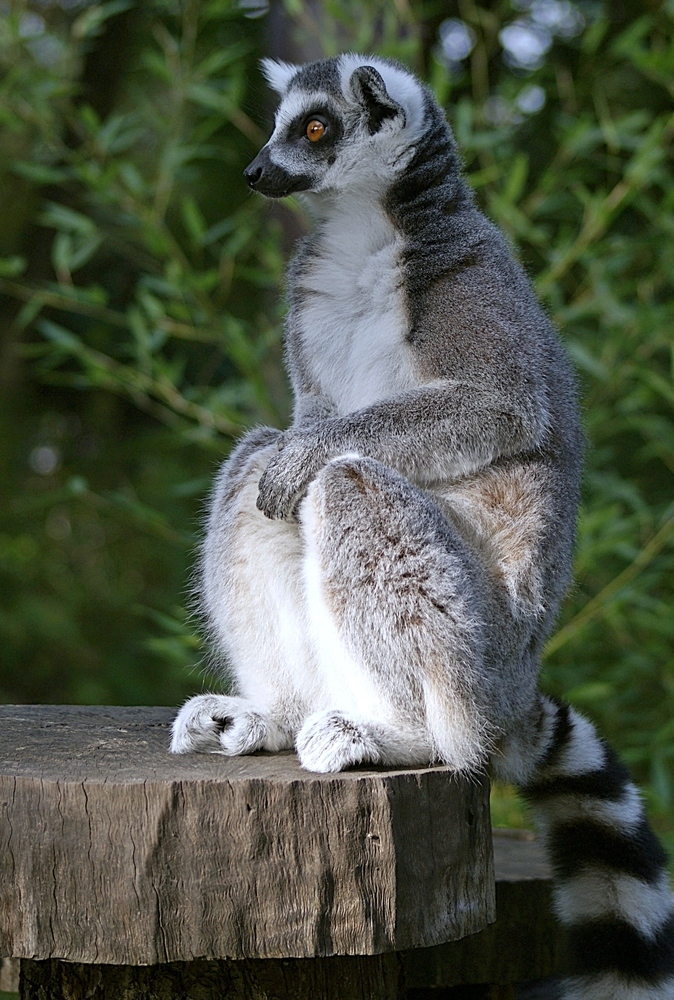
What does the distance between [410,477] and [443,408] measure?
0.64ft

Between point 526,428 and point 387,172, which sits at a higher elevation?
point 387,172

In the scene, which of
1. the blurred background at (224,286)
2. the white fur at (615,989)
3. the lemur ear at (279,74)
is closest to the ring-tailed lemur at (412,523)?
the white fur at (615,989)

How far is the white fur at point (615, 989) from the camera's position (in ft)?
8.46

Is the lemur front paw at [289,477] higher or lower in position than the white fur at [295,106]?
lower

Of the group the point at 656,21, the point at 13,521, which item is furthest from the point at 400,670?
the point at 13,521

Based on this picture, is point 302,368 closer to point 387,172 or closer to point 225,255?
point 387,172

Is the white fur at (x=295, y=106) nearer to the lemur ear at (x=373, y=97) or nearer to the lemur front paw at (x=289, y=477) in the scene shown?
the lemur ear at (x=373, y=97)

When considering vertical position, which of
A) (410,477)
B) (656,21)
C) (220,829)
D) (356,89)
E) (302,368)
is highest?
(656,21)

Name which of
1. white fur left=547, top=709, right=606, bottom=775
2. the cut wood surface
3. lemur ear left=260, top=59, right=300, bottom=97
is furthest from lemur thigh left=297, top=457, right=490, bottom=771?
lemur ear left=260, top=59, right=300, bottom=97

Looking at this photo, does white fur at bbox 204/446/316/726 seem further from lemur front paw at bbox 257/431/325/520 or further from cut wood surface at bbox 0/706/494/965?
cut wood surface at bbox 0/706/494/965

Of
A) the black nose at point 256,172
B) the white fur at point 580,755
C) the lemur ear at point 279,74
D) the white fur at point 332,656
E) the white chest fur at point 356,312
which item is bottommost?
the white fur at point 580,755

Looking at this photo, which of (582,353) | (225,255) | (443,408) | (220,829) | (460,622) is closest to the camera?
(220,829)

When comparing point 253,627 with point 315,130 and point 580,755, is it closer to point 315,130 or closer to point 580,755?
point 580,755

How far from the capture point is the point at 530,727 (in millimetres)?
2850
